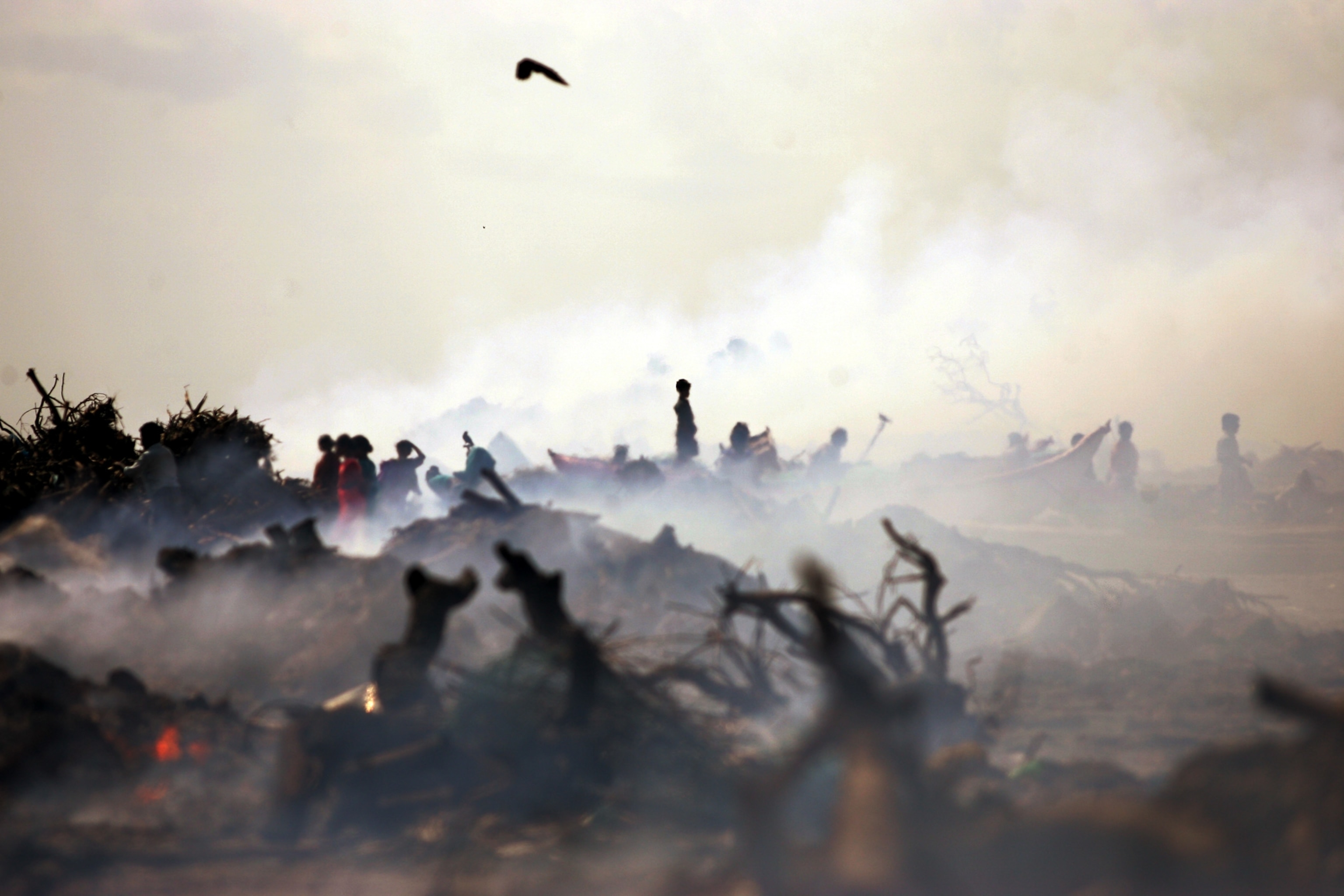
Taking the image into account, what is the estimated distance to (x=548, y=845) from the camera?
16.5ft

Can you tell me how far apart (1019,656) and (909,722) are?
14.8 ft

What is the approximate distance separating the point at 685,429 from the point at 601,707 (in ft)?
26.8

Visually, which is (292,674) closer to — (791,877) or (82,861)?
(82,861)

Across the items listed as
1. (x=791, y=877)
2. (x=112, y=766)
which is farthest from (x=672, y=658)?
(x=791, y=877)

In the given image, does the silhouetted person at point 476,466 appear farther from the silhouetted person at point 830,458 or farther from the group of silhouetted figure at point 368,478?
the silhouetted person at point 830,458

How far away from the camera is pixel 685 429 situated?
13.4 m

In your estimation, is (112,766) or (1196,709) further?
(1196,709)

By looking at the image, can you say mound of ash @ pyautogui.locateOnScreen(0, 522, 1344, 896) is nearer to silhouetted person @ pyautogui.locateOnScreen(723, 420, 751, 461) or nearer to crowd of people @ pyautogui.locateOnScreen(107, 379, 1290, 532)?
crowd of people @ pyautogui.locateOnScreen(107, 379, 1290, 532)

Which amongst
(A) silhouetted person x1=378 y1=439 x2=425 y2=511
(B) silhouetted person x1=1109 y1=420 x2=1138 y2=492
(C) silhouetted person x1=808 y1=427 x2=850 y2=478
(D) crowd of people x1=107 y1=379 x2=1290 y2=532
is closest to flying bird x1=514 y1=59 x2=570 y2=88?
(D) crowd of people x1=107 y1=379 x2=1290 y2=532

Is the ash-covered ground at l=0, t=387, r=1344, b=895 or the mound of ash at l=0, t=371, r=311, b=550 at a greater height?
the mound of ash at l=0, t=371, r=311, b=550

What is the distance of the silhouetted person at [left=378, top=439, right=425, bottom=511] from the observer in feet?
41.1

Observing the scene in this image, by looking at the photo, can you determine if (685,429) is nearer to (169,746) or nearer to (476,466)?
(476,466)

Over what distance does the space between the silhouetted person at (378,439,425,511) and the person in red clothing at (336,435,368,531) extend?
54.6 inches

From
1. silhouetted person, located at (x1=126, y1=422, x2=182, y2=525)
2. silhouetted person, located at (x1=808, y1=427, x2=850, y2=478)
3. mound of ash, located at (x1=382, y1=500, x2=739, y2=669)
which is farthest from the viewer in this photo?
silhouetted person, located at (x1=808, y1=427, x2=850, y2=478)
